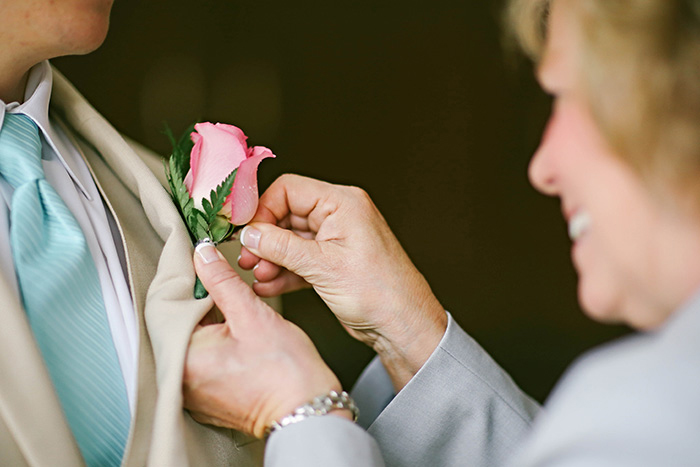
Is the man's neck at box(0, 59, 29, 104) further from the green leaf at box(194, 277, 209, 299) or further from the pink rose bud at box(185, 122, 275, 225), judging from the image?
the green leaf at box(194, 277, 209, 299)

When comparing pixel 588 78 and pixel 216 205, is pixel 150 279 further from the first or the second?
pixel 588 78

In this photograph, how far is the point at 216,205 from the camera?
0.95 metres

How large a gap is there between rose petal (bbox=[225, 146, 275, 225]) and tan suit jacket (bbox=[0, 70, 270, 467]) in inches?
3.2

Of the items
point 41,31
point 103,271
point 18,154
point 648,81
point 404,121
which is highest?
point 648,81

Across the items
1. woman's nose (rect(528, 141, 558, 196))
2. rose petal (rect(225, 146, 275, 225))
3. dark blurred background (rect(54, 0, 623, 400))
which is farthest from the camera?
dark blurred background (rect(54, 0, 623, 400))

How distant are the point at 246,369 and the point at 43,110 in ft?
1.63

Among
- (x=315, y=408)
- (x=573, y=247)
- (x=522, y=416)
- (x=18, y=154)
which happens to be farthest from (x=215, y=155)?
(x=522, y=416)

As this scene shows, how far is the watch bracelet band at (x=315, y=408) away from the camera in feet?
2.82

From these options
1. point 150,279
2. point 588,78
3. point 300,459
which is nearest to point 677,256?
point 588,78

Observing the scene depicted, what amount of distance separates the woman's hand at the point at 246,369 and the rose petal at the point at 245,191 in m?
0.10

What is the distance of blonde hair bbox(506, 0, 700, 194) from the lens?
57 centimetres

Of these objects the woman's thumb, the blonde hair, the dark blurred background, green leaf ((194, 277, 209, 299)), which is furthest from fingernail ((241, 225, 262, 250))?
the dark blurred background

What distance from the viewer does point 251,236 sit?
102 centimetres

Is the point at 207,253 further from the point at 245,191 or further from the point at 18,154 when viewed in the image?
the point at 18,154
